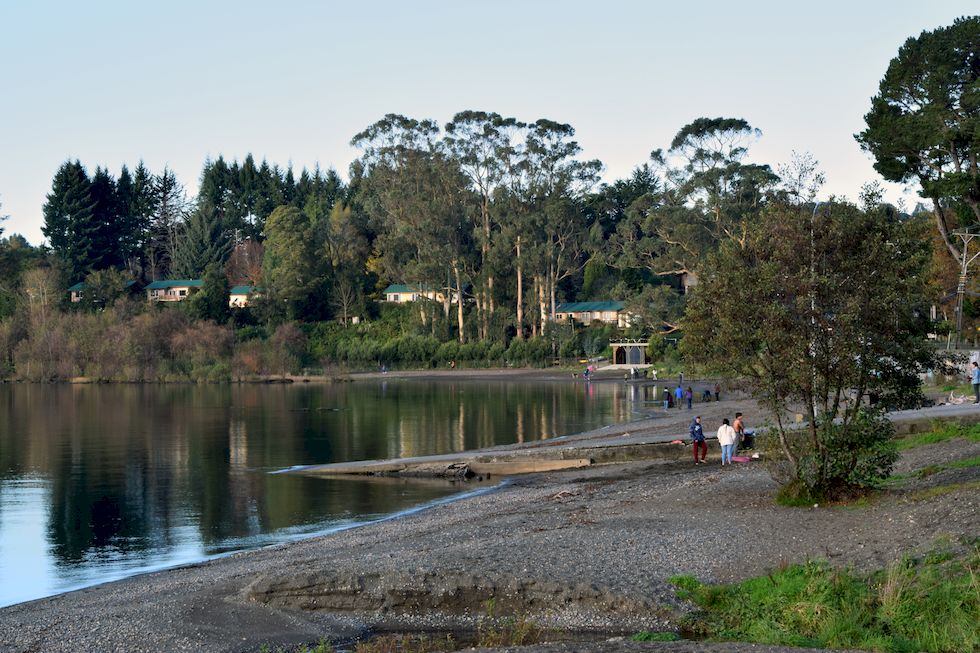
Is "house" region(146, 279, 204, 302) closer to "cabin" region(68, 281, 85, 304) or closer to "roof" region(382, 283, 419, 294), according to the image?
"cabin" region(68, 281, 85, 304)

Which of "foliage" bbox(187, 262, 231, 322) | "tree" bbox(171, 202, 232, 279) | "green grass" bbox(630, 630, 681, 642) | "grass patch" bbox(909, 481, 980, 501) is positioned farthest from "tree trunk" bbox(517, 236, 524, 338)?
"green grass" bbox(630, 630, 681, 642)

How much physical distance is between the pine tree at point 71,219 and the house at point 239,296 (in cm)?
1916

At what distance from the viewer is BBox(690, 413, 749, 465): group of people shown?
2862 cm

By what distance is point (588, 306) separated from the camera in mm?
108312

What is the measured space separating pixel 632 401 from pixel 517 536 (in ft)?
155

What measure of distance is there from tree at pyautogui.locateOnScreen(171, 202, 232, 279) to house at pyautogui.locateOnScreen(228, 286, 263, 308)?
289 inches

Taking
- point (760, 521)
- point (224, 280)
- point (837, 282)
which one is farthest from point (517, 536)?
point (224, 280)

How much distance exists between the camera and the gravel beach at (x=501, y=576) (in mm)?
14578

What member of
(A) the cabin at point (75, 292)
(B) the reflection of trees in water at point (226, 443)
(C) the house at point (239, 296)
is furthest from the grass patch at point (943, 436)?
(A) the cabin at point (75, 292)

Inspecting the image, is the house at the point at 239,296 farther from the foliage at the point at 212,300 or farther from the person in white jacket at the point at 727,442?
the person in white jacket at the point at 727,442

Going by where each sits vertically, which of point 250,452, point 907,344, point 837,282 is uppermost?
point 837,282

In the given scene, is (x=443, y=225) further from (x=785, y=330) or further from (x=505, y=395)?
(x=785, y=330)

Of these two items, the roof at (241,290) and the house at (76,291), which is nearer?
the house at (76,291)

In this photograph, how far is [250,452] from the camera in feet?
148
